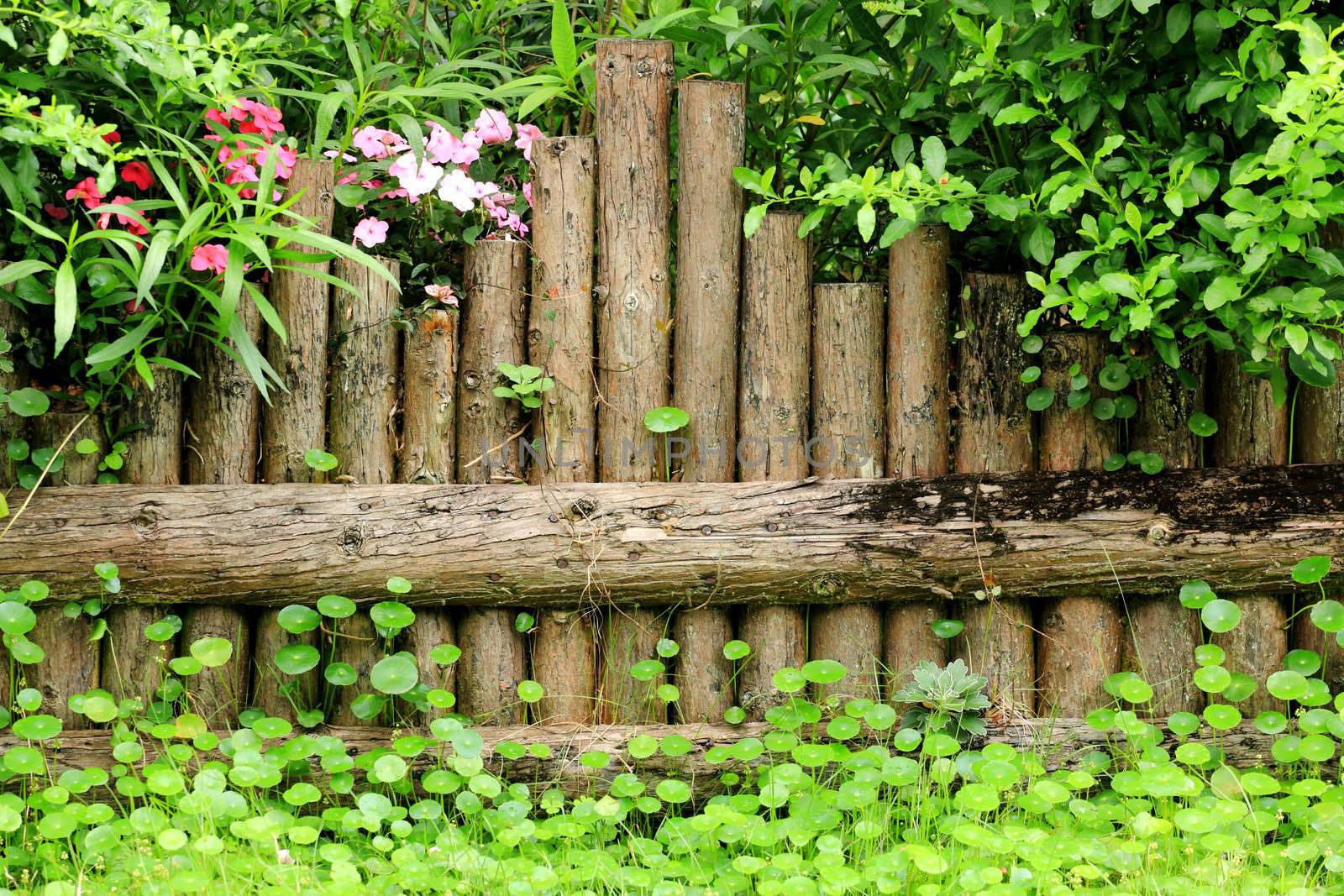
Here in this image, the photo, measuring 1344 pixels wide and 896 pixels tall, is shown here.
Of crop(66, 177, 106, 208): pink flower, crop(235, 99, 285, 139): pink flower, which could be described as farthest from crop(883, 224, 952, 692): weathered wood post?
crop(66, 177, 106, 208): pink flower

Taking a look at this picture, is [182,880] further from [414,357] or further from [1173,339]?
[1173,339]

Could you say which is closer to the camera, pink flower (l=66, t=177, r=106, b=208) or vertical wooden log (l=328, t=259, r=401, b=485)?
pink flower (l=66, t=177, r=106, b=208)

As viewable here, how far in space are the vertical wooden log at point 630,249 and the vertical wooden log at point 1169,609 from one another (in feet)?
4.45

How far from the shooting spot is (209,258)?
2.87m

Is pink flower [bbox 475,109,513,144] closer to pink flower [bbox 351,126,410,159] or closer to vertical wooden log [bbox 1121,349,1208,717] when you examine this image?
pink flower [bbox 351,126,410,159]

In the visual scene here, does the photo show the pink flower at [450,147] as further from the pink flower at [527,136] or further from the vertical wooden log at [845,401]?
the vertical wooden log at [845,401]

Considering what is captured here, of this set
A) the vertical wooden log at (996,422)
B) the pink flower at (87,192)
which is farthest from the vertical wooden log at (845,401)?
the pink flower at (87,192)

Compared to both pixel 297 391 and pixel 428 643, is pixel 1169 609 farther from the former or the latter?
pixel 297 391

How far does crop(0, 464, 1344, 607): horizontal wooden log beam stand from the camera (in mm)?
2975

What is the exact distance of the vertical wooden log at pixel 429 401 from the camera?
120 inches

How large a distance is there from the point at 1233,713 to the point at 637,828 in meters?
1.55

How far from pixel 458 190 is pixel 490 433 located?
27.1 inches

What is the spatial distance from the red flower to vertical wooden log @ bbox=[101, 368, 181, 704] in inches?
19.0

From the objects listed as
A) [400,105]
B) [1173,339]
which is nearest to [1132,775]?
[1173,339]
